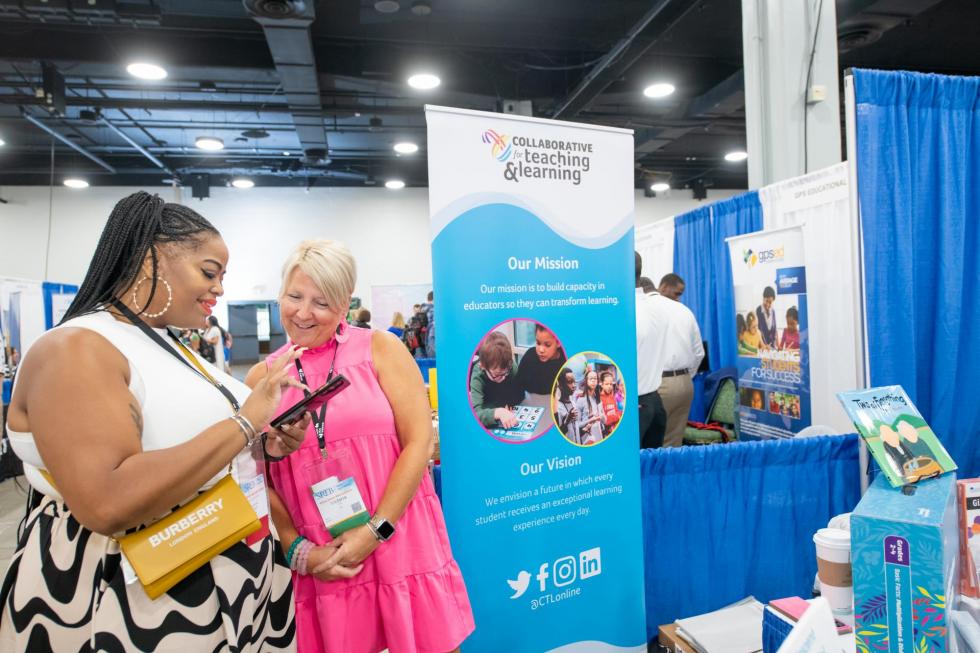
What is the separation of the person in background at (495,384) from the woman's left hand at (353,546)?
50cm

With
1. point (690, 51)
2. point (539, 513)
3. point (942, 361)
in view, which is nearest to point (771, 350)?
point (942, 361)

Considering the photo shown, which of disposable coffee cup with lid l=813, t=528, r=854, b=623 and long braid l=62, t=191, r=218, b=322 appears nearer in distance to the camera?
long braid l=62, t=191, r=218, b=322

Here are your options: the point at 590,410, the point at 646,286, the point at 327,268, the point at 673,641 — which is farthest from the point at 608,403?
the point at 646,286

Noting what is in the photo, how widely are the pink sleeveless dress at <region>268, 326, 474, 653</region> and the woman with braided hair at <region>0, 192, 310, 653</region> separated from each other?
219 millimetres

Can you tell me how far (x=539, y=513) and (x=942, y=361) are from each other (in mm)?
1895

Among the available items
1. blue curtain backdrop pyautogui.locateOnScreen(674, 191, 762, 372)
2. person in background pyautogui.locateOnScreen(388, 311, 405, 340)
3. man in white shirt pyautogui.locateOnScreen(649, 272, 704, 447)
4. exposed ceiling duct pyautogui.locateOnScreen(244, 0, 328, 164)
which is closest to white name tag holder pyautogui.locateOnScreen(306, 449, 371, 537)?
man in white shirt pyautogui.locateOnScreen(649, 272, 704, 447)

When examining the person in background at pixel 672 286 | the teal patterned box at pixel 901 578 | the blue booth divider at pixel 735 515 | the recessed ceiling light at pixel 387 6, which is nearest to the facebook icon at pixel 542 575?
the blue booth divider at pixel 735 515

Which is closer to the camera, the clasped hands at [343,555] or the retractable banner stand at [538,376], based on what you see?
the clasped hands at [343,555]

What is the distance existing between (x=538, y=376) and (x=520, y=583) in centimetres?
63

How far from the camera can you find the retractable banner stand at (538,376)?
1.81 metres

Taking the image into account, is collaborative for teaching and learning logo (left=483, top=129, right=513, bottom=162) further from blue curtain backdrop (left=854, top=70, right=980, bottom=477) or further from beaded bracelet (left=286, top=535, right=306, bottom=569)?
blue curtain backdrop (left=854, top=70, right=980, bottom=477)

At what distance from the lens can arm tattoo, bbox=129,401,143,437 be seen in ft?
3.48

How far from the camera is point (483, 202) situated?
1.83 meters

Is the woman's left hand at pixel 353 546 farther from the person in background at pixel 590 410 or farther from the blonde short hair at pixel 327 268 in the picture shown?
the person in background at pixel 590 410
